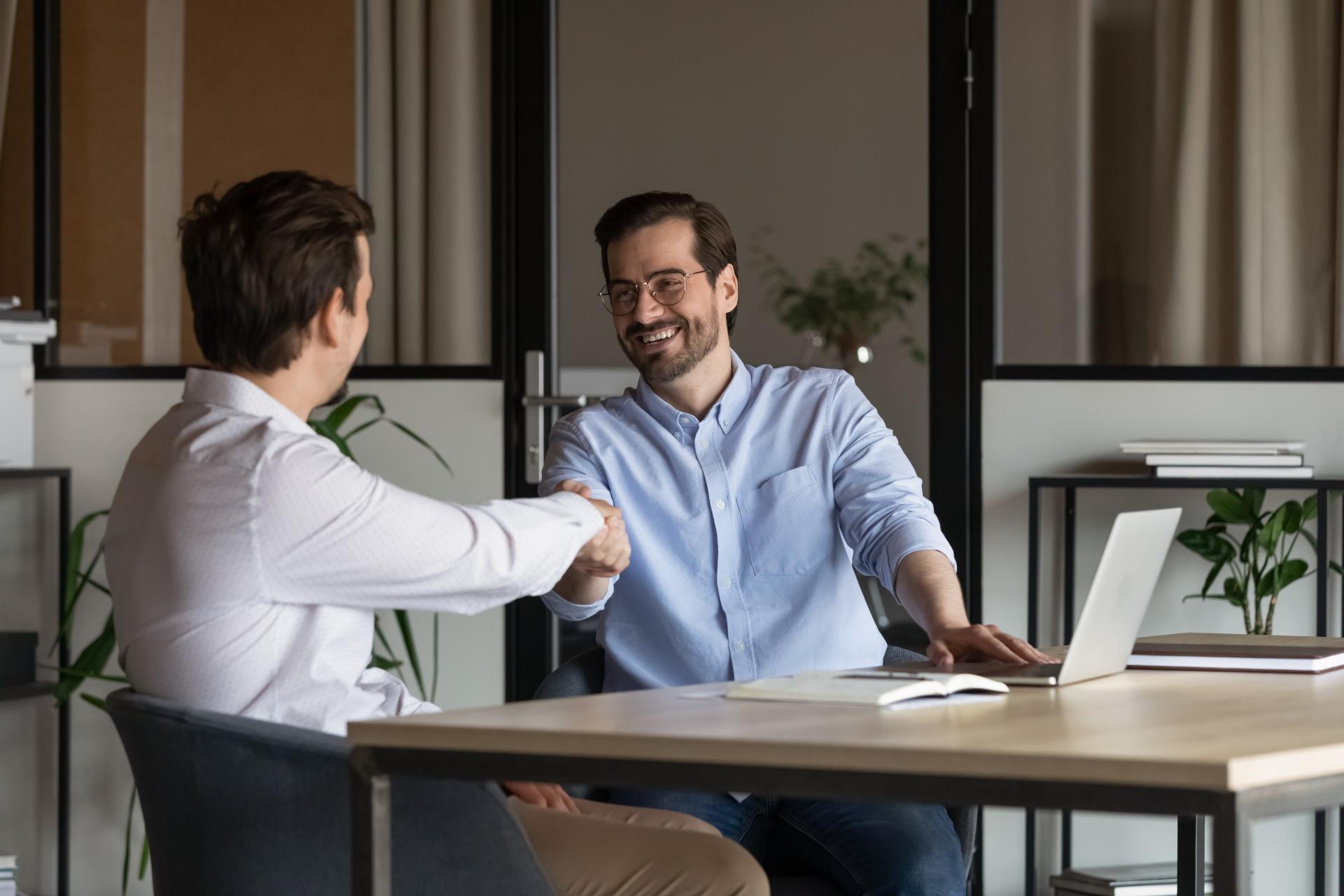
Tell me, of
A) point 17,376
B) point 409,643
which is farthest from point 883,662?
point 17,376

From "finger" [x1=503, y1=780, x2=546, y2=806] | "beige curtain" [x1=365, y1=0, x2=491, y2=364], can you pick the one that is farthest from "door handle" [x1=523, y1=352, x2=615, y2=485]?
"finger" [x1=503, y1=780, x2=546, y2=806]

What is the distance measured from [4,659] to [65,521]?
1.14 ft

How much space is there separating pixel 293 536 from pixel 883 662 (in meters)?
1.09

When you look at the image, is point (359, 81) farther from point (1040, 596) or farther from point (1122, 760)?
point (1122, 760)

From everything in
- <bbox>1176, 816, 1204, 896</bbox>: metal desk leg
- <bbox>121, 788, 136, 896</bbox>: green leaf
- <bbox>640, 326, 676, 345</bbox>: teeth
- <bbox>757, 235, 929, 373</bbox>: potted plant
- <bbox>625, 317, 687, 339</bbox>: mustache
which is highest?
<bbox>757, 235, 929, 373</bbox>: potted plant

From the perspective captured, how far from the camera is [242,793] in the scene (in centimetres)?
145

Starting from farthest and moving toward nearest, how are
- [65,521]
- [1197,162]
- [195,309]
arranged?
[65,521], [1197,162], [195,309]

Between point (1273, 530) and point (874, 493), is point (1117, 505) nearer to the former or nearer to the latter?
point (1273, 530)

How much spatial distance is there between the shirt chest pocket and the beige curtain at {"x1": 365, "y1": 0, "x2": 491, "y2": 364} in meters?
1.54

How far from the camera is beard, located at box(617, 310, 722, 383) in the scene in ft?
8.08

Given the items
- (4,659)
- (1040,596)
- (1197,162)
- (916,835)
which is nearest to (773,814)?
(916,835)

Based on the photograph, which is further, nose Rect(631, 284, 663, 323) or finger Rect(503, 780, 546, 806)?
nose Rect(631, 284, 663, 323)

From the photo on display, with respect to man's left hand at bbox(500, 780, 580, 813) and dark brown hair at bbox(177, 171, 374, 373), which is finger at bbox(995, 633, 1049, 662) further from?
dark brown hair at bbox(177, 171, 374, 373)

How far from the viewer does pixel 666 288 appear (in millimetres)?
2482
